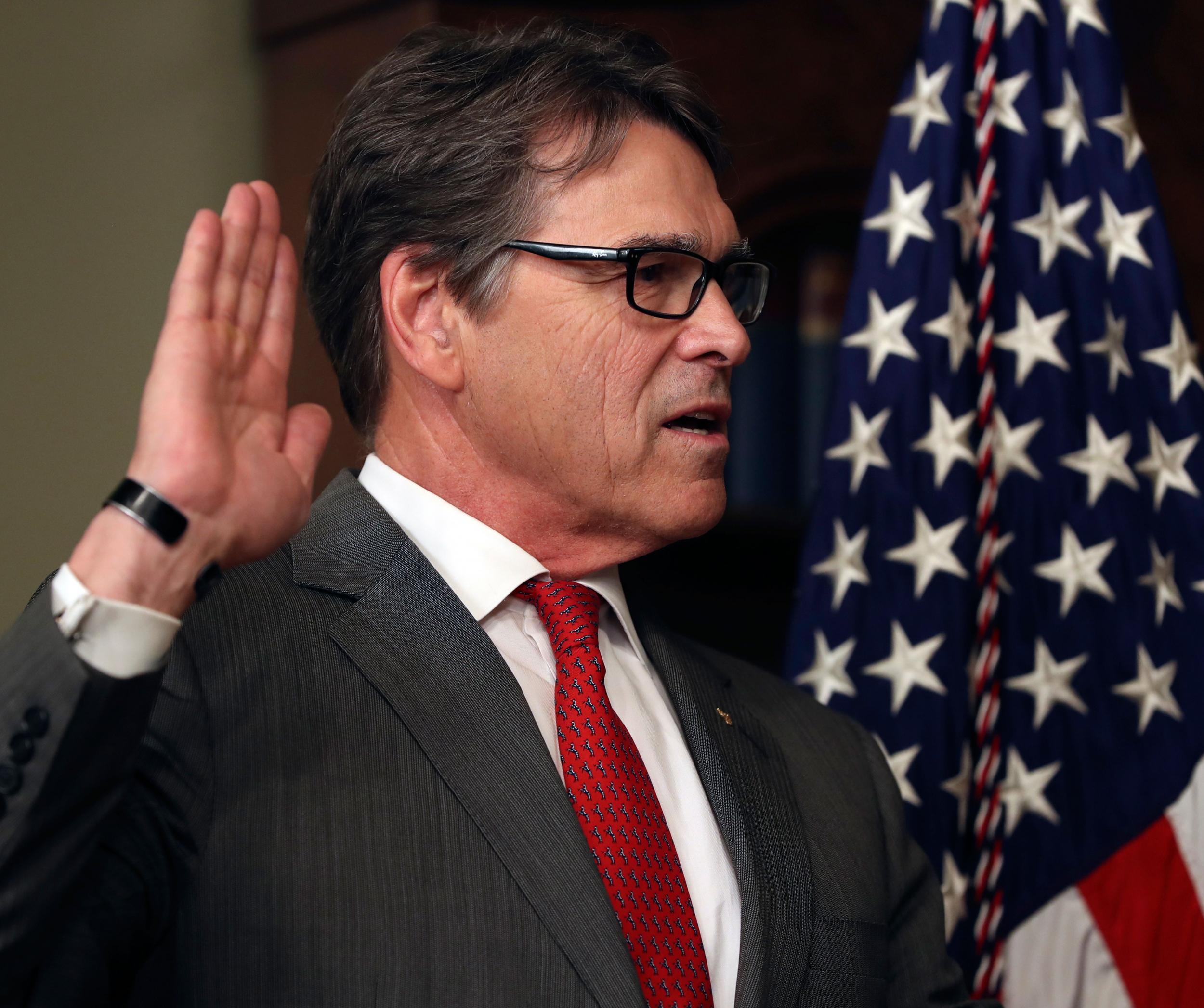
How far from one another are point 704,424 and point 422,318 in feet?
1.30

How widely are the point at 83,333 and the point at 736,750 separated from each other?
119 cm

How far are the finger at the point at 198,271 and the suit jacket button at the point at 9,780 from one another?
39 centimetres

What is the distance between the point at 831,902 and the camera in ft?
4.92

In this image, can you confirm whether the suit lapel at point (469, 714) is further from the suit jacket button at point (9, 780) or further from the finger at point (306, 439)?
the suit jacket button at point (9, 780)

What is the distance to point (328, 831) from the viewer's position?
120 cm

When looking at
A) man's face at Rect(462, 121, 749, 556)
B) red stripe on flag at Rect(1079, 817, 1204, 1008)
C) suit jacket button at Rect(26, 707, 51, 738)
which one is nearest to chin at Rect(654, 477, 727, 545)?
man's face at Rect(462, 121, 749, 556)

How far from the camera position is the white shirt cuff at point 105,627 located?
3.13ft

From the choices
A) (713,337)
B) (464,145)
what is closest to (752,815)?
(713,337)

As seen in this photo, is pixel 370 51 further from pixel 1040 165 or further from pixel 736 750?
pixel 736 750

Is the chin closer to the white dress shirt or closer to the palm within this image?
the white dress shirt

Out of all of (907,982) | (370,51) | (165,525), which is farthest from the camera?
(370,51)

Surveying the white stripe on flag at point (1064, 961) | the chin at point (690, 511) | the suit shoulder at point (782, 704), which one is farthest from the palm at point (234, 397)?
the white stripe on flag at point (1064, 961)

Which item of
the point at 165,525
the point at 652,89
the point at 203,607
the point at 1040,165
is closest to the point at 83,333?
the point at 203,607

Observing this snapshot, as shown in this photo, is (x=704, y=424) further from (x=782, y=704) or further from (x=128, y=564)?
(x=128, y=564)
